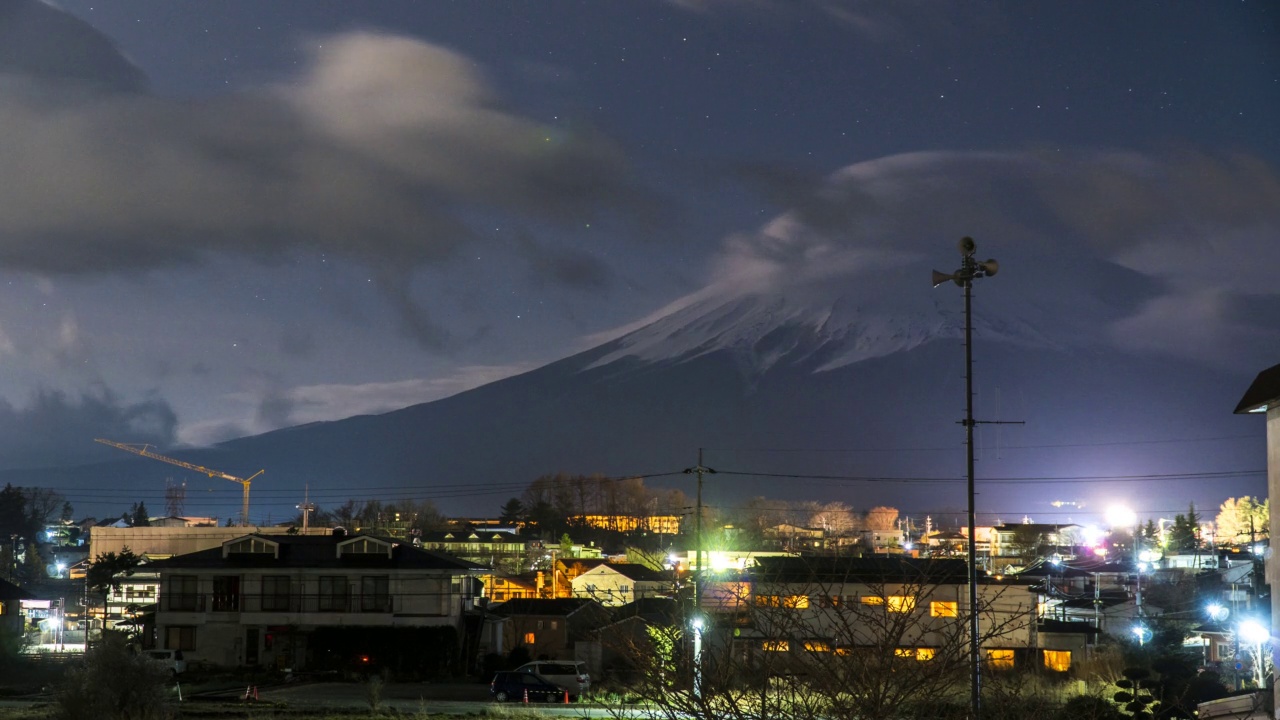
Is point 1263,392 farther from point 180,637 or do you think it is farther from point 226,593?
point 180,637

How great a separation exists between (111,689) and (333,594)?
2018 centimetres

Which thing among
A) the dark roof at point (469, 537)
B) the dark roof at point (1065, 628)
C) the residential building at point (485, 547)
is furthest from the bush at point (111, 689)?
the dark roof at point (469, 537)

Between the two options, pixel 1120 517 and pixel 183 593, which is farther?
pixel 1120 517

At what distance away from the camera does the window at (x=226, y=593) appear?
4553cm

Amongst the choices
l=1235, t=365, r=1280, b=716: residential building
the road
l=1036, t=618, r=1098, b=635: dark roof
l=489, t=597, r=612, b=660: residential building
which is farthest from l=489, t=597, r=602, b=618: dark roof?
l=1235, t=365, r=1280, b=716: residential building

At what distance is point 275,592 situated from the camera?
149ft

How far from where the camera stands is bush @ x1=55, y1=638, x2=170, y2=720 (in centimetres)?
2498

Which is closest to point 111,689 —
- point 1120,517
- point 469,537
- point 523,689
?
point 523,689

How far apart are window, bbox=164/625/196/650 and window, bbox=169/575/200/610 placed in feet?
2.52

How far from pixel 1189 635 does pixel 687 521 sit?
89.8m

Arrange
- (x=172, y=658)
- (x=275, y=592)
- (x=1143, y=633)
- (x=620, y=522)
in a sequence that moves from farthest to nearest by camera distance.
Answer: (x=620, y=522) → (x=275, y=592) → (x=1143, y=633) → (x=172, y=658)

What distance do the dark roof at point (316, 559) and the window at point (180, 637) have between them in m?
2.31

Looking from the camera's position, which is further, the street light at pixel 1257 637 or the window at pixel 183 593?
the window at pixel 183 593

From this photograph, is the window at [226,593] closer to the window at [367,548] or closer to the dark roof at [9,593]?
the window at [367,548]
